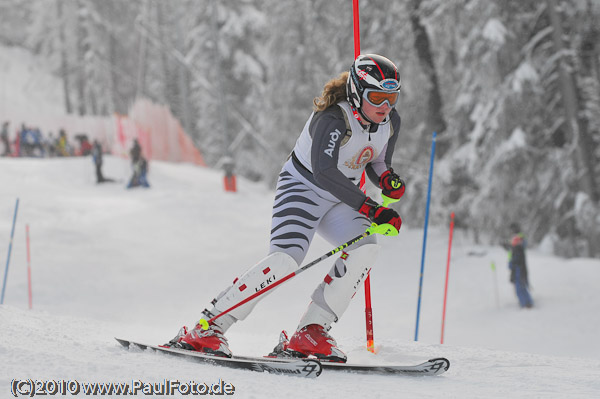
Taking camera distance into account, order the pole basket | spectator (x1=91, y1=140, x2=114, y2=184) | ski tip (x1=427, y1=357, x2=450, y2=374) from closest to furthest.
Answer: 1. ski tip (x1=427, y1=357, x2=450, y2=374)
2. spectator (x1=91, y1=140, x2=114, y2=184)
3. the pole basket

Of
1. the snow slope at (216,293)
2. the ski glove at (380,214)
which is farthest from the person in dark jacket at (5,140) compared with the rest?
the ski glove at (380,214)

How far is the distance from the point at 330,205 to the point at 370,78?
830mm

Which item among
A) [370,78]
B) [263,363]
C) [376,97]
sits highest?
[370,78]

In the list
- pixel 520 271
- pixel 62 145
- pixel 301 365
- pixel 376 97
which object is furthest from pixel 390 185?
pixel 62 145

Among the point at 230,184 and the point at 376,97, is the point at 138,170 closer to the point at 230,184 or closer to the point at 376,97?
the point at 230,184

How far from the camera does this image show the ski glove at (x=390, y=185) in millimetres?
4160

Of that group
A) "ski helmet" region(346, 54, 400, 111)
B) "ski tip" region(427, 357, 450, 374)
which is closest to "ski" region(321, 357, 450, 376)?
"ski tip" region(427, 357, 450, 374)

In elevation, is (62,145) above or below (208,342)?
above

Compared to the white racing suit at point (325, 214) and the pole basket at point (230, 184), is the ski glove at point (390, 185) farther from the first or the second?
the pole basket at point (230, 184)

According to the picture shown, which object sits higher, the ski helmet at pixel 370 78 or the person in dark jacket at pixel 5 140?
the person in dark jacket at pixel 5 140

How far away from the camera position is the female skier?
3867 mm

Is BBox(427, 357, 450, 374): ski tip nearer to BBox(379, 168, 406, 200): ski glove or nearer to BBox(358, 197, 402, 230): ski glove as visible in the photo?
BBox(358, 197, 402, 230): ski glove

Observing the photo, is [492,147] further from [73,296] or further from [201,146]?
[201,146]

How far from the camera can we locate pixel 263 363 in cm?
374
